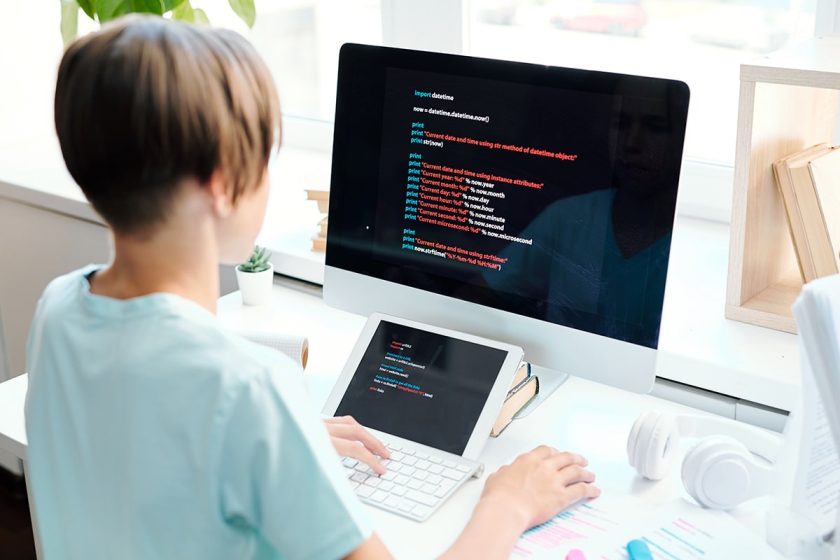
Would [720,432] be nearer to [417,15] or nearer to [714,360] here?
[714,360]

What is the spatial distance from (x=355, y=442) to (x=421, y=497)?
0.10 metres

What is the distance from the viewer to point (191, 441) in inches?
28.3

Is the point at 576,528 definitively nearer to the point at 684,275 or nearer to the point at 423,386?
the point at 423,386

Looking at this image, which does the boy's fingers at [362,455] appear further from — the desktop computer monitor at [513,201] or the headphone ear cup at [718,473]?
the headphone ear cup at [718,473]

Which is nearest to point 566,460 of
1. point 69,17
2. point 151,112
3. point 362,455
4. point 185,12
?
point 362,455

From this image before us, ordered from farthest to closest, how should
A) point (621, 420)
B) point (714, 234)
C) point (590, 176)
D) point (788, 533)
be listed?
point (714, 234) < point (621, 420) < point (590, 176) < point (788, 533)

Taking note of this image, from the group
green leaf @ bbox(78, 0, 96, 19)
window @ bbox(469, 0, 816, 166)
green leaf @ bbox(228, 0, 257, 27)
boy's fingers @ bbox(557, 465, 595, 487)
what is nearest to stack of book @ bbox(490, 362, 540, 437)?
boy's fingers @ bbox(557, 465, 595, 487)

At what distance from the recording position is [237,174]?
2.47 ft

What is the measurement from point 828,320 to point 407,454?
0.50 metres

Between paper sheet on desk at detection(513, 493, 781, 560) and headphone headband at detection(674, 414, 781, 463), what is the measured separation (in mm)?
114

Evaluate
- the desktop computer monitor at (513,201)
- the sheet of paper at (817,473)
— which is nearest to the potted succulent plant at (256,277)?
the desktop computer monitor at (513,201)

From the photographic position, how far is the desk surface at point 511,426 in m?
1.00

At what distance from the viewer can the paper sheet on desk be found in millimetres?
954

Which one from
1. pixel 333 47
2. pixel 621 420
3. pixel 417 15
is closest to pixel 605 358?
pixel 621 420
